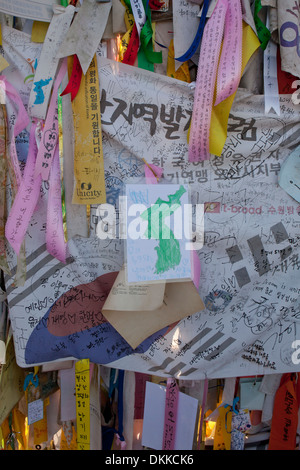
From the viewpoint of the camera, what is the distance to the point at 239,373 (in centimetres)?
139

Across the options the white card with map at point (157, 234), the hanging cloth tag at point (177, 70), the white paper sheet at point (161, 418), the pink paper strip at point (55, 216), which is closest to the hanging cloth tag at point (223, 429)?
the white paper sheet at point (161, 418)

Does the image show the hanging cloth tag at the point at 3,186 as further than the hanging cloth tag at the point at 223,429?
No

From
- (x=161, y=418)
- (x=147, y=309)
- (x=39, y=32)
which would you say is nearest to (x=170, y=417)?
(x=161, y=418)

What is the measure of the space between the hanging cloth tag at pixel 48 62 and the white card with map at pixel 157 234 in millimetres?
374

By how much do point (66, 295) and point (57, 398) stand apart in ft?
1.58

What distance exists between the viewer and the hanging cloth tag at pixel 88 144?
1.24 meters

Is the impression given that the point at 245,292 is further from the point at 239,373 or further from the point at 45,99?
the point at 45,99

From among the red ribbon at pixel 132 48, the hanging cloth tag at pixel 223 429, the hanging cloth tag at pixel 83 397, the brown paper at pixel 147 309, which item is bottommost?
the hanging cloth tag at pixel 223 429

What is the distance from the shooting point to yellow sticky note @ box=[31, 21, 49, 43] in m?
1.27

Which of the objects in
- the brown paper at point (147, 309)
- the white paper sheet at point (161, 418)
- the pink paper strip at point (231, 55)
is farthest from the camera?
the white paper sheet at point (161, 418)

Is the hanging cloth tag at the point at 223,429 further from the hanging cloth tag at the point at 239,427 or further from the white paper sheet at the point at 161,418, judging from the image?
the white paper sheet at the point at 161,418

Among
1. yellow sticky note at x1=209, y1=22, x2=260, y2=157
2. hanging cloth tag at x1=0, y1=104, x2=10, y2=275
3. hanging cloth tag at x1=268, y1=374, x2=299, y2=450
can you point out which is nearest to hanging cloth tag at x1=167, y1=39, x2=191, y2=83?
yellow sticky note at x1=209, y1=22, x2=260, y2=157

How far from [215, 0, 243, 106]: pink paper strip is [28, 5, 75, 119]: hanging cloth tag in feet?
1.55
